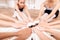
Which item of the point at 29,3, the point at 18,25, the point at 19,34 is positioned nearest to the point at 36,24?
the point at 18,25

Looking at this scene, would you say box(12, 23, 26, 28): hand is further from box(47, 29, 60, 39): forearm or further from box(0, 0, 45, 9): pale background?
box(0, 0, 45, 9): pale background

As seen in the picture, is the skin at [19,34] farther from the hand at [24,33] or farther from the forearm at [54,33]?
the forearm at [54,33]

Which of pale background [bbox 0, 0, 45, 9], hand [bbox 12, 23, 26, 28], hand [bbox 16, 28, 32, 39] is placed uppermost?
pale background [bbox 0, 0, 45, 9]

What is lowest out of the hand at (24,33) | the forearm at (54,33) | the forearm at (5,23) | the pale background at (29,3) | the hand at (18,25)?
the forearm at (54,33)

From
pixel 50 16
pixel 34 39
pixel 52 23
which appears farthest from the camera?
pixel 50 16

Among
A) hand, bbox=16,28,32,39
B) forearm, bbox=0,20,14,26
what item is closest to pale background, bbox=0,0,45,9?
forearm, bbox=0,20,14,26

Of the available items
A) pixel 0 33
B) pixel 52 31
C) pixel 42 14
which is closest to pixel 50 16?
pixel 42 14

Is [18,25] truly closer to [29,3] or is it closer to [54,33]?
[54,33]

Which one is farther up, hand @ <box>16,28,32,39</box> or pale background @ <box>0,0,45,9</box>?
pale background @ <box>0,0,45,9</box>

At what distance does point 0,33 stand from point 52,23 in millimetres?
738

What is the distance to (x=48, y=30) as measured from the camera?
1663 millimetres

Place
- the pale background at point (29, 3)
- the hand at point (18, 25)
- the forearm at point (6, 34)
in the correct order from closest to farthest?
the forearm at point (6, 34)
the hand at point (18, 25)
the pale background at point (29, 3)

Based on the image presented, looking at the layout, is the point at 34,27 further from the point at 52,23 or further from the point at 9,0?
the point at 9,0

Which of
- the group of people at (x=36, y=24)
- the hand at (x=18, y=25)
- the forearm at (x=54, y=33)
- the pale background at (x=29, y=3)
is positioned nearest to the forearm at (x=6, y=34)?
the group of people at (x=36, y=24)
